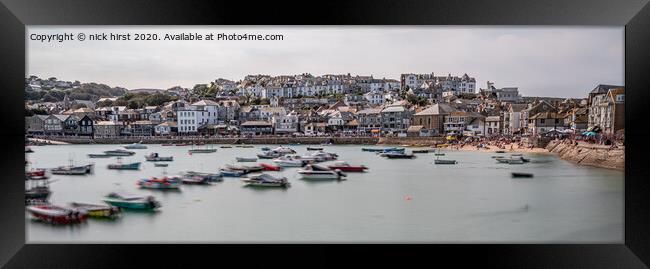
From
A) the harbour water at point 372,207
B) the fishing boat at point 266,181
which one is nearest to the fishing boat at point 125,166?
the harbour water at point 372,207

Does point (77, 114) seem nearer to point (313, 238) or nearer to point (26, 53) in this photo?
point (26, 53)

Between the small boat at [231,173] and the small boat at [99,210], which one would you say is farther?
the small boat at [231,173]

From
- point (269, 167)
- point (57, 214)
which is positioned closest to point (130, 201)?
point (57, 214)

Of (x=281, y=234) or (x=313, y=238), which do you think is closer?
(x=313, y=238)

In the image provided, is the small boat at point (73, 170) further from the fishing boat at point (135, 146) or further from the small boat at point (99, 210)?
the fishing boat at point (135, 146)

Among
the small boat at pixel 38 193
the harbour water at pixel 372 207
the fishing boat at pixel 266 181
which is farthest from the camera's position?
the fishing boat at pixel 266 181

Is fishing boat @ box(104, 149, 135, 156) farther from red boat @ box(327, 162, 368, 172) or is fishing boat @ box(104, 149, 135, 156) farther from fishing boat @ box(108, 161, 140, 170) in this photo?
red boat @ box(327, 162, 368, 172)
